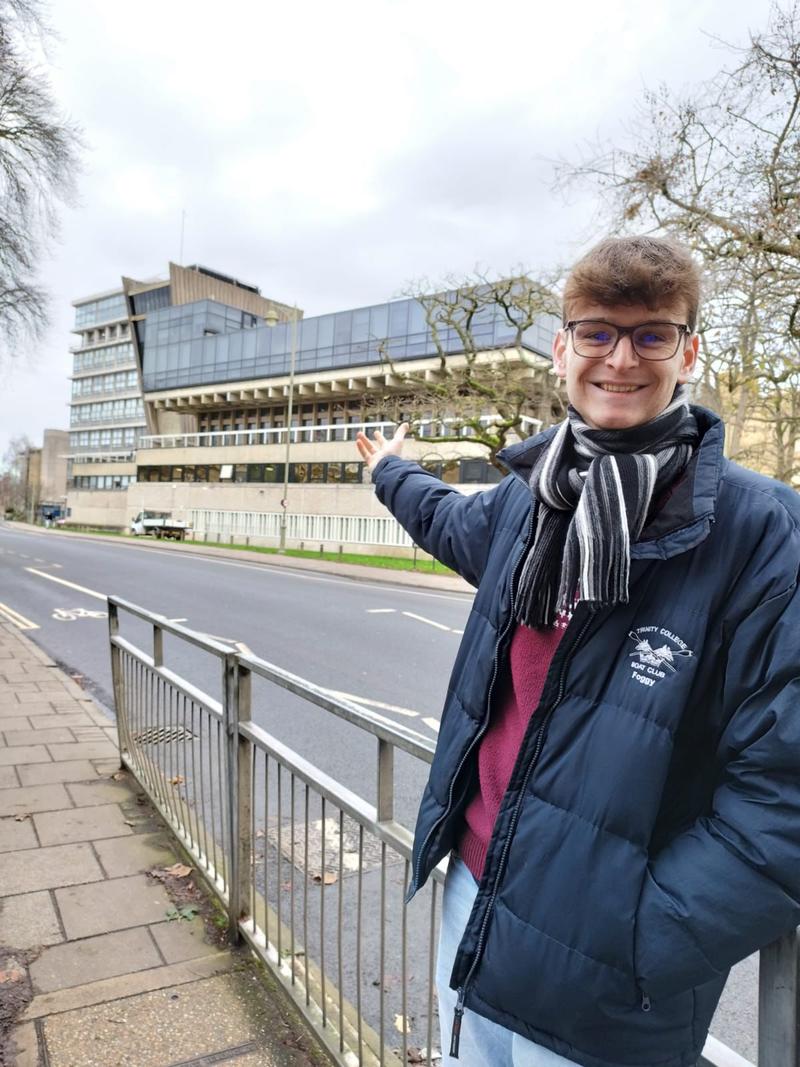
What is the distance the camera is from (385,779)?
6.61 ft

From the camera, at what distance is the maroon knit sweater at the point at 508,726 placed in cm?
136

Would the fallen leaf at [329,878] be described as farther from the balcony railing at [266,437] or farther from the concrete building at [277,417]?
the balcony railing at [266,437]

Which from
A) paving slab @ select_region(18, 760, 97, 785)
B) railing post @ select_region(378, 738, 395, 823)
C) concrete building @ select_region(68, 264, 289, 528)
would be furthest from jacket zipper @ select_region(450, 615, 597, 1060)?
concrete building @ select_region(68, 264, 289, 528)

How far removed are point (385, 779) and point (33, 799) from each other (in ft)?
10.1

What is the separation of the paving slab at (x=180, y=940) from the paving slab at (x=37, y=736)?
2.63m

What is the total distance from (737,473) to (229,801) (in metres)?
2.35

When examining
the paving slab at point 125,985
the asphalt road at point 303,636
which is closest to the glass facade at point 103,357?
the asphalt road at point 303,636

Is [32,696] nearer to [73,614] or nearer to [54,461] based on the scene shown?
[73,614]

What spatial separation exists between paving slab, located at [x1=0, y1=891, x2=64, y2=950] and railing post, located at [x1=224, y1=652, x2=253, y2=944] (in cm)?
71

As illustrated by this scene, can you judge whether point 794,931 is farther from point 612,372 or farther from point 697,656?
point 612,372

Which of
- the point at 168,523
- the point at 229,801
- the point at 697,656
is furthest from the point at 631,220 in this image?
the point at 168,523

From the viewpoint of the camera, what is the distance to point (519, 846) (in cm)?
125

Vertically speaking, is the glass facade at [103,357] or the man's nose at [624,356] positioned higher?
the glass facade at [103,357]

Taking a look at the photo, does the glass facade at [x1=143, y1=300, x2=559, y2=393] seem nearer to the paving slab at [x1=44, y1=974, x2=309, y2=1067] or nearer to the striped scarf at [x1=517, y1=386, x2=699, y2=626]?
the paving slab at [x1=44, y1=974, x2=309, y2=1067]
